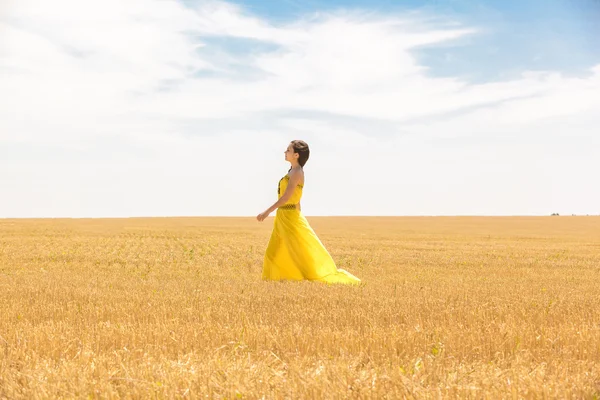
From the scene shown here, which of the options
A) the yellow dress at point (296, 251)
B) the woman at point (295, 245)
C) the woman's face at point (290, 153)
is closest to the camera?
the woman's face at point (290, 153)

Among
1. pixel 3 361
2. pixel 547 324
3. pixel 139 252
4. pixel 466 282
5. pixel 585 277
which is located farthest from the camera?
pixel 139 252

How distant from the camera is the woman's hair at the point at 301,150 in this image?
35.8 ft

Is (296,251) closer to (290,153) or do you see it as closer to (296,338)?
(290,153)

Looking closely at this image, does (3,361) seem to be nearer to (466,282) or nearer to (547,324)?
(547,324)

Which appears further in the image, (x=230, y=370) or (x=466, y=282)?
(x=466, y=282)

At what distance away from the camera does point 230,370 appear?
15.6 ft

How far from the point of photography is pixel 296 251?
1127 cm

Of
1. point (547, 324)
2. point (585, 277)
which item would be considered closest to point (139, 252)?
point (585, 277)

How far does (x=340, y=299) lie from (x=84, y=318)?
335 centimetres

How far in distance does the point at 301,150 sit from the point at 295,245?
5.47 ft

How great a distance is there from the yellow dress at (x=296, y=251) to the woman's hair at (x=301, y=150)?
15.5 inches

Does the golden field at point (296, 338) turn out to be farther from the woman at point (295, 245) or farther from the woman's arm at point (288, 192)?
the woman's arm at point (288, 192)

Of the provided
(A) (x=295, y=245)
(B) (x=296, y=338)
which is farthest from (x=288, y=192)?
(B) (x=296, y=338)

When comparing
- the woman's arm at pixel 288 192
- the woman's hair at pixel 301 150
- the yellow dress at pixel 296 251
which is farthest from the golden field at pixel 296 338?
the woman's hair at pixel 301 150
